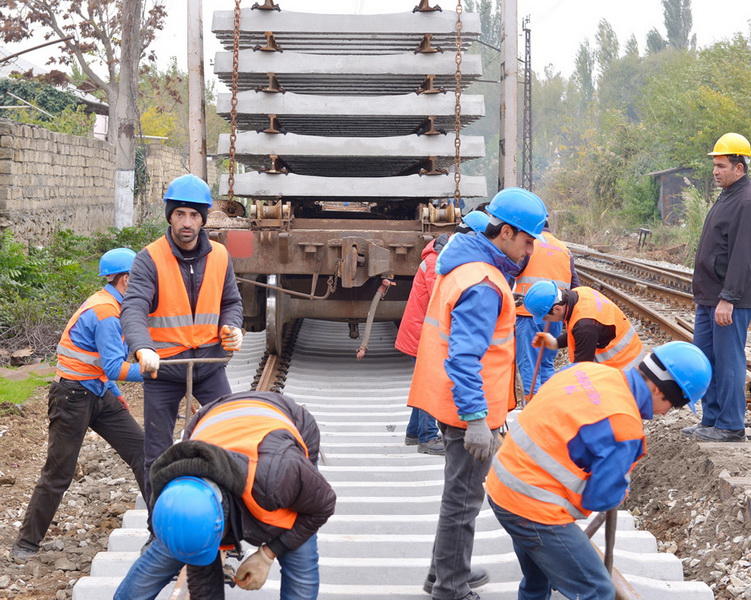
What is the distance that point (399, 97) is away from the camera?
28.2 feet

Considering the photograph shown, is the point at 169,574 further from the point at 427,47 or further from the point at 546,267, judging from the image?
the point at 427,47

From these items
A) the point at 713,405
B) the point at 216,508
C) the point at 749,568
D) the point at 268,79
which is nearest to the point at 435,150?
the point at 268,79

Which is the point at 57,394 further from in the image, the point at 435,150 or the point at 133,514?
the point at 435,150

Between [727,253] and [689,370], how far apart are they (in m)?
3.23

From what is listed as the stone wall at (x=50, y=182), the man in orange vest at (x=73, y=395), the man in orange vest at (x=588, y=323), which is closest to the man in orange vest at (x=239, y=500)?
the man in orange vest at (x=73, y=395)

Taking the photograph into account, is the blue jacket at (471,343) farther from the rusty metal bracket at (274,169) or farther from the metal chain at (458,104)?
the rusty metal bracket at (274,169)

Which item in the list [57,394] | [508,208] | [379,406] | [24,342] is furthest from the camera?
[24,342]

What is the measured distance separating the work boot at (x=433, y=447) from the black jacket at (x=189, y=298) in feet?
6.50

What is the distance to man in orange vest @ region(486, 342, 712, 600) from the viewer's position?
9.98 feet

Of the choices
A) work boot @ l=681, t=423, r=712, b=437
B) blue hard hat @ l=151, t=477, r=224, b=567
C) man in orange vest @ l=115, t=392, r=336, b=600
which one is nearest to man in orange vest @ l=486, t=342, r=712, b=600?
man in orange vest @ l=115, t=392, r=336, b=600

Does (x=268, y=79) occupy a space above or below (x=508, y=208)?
above

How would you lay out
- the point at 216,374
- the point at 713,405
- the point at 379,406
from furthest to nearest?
the point at 379,406 < the point at 713,405 < the point at 216,374

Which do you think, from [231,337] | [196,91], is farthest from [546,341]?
[196,91]

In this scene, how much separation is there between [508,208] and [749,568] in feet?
7.00
